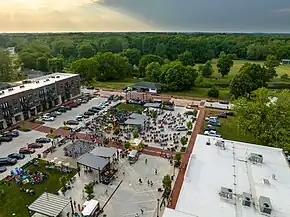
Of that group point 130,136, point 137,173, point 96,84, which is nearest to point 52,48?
point 96,84

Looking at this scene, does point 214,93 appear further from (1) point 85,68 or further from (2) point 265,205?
(2) point 265,205

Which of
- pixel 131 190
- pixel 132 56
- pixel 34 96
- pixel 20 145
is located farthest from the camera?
pixel 132 56

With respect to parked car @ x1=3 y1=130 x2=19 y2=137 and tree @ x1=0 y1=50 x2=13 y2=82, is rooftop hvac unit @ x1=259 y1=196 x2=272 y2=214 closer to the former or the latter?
parked car @ x1=3 y1=130 x2=19 y2=137

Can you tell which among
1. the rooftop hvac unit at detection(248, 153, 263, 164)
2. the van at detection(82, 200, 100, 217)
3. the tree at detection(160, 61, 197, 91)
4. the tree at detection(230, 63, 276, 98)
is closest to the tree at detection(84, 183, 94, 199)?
the van at detection(82, 200, 100, 217)

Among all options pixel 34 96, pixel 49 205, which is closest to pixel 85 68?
pixel 34 96

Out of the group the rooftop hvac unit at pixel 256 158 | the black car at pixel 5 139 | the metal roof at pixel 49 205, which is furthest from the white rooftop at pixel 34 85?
the rooftop hvac unit at pixel 256 158

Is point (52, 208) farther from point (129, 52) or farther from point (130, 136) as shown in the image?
point (129, 52)
